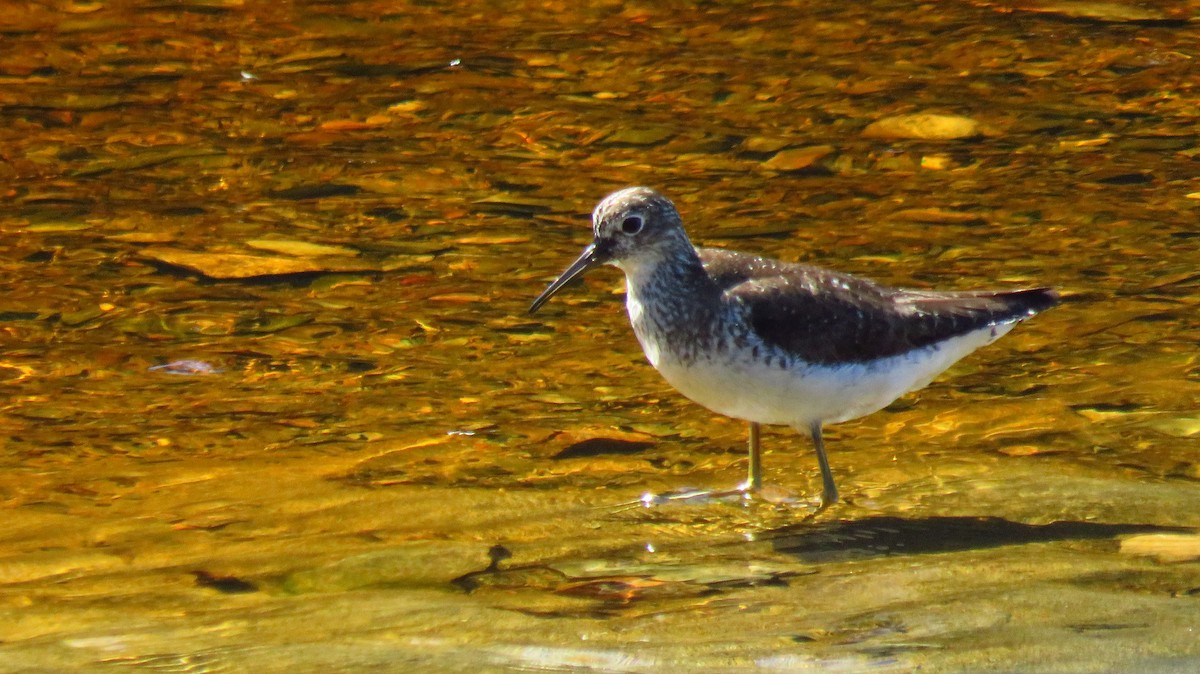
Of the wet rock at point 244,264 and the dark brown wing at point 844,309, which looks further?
the wet rock at point 244,264

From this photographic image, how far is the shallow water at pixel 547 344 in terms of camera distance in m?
5.22

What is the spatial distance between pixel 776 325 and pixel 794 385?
0.27 metres

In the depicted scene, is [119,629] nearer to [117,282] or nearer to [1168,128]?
[117,282]

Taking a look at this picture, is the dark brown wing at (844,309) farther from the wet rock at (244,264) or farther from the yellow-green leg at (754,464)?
the wet rock at (244,264)

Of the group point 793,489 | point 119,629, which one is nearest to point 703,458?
point 793,489

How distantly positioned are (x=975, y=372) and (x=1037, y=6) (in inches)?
260

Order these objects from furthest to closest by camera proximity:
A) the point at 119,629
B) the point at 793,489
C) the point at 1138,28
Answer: the point at 1138,28 < the point at 793,489 < the point at 119,629

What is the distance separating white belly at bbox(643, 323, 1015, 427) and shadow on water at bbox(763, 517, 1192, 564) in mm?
529

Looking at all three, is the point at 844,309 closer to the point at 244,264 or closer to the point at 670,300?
the point at 670,300

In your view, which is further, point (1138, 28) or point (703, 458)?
point (1138, 28)

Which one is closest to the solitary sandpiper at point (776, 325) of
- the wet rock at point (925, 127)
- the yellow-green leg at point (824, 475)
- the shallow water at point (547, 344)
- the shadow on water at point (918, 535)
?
the yellow-green leg at point (824, 475)

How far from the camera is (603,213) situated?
7.05 meters

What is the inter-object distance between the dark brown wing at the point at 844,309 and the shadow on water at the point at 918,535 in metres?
0.76

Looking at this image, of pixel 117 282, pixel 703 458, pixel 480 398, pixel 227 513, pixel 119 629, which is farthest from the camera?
pixel 117 282
